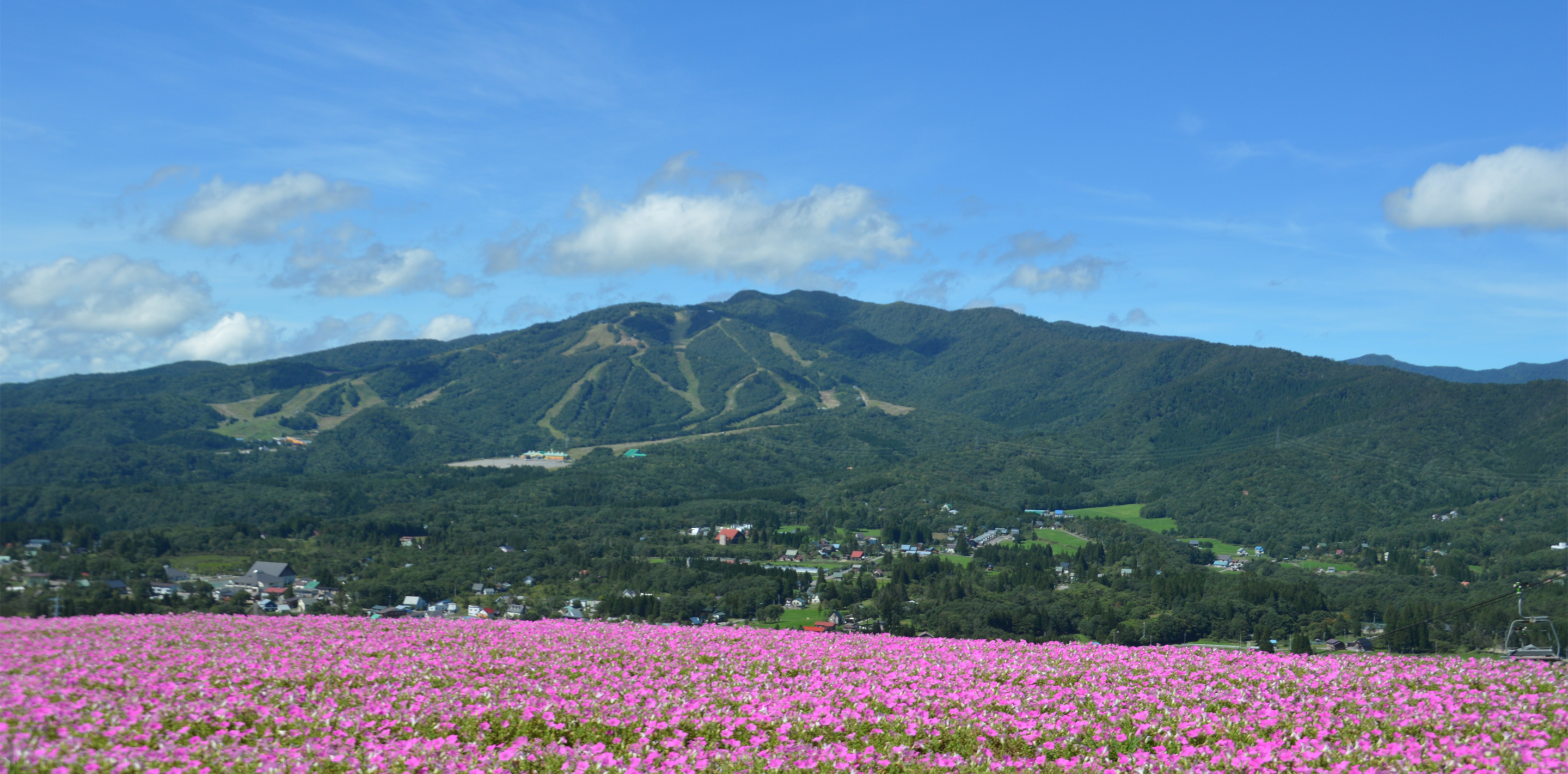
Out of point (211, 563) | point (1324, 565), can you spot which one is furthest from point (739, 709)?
point (1324, 565)

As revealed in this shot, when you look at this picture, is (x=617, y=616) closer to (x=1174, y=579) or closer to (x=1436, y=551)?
(x=1174, y=579)

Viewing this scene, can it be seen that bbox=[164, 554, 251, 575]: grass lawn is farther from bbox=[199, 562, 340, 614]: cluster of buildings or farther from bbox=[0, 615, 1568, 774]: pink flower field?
bbox=[0, 615, 1568, 774]: pink flower field

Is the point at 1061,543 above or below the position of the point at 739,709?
below

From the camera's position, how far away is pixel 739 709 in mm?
15602

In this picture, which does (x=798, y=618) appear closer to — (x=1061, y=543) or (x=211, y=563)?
(x=211, y=563)

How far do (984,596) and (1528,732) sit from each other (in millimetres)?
67971

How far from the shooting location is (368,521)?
176 m

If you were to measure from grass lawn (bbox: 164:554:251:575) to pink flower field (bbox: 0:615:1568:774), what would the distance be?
307 feet

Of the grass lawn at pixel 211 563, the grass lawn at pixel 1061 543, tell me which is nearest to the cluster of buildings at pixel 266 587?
the grass lawn at pixel 211 563

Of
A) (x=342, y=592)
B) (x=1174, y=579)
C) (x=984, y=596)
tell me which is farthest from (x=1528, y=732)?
(x=1174, y=579)

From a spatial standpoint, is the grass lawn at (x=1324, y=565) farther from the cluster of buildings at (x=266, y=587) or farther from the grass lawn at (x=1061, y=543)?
the cluster of buildings at (x=266, y=587)

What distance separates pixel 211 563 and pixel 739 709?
126 m

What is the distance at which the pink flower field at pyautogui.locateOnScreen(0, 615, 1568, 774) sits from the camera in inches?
482

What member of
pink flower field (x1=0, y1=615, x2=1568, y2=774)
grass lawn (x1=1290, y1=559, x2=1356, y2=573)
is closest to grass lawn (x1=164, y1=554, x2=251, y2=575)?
pink flower field (x1=0, y1=615, x2=1568, y2=774)
